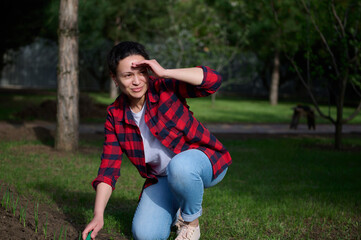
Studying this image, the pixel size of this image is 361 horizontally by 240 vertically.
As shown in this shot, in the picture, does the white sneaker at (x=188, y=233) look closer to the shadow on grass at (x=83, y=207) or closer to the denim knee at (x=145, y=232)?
the denim knee at (x=145, y=232)

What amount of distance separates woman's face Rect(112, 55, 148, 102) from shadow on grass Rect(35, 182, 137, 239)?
119 centimetres

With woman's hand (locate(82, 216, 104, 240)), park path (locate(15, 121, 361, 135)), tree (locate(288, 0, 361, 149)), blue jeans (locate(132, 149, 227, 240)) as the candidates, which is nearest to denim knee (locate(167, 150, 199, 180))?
blue jeans (locate(132, 149, 227, 240))

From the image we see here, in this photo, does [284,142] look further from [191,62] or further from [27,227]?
[191,62]

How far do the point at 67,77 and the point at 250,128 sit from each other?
6.19 metres

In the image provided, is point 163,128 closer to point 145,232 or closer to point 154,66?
point 154,66

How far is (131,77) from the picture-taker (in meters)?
2.94

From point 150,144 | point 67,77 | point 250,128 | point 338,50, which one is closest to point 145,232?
point 150,144

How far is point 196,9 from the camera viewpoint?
21.2 metres

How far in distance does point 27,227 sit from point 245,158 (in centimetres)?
468

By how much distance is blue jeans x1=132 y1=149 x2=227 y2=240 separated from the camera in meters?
2.95

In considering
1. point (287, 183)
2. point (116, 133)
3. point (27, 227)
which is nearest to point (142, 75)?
point (116, 133)

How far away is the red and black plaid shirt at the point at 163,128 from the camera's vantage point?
302cm

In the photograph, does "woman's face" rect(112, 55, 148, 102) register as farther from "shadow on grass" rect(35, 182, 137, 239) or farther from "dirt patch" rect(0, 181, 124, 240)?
"shadow on grass" rect(35, 182, 137, 239)

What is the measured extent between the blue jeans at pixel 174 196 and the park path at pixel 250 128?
6.43m
